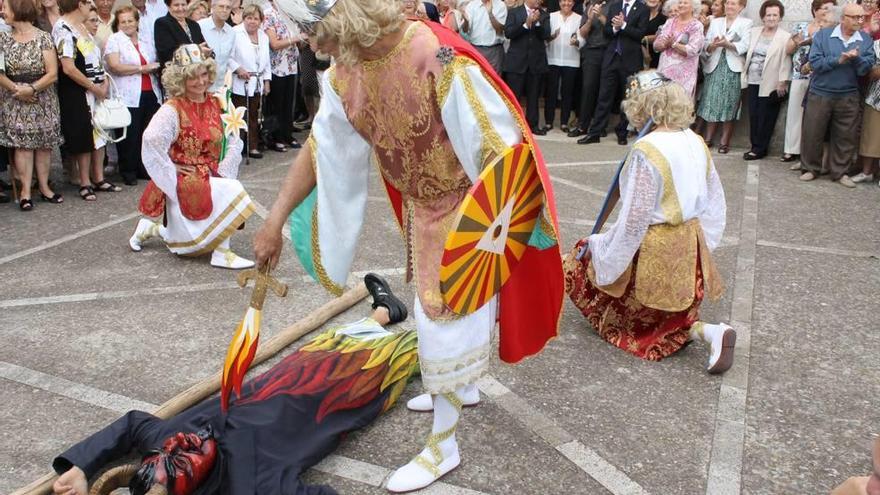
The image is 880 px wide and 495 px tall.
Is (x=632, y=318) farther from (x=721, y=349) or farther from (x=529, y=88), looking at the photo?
(x=529, y=88)

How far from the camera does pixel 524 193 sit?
8.93 feet

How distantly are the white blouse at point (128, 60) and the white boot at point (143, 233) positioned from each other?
7.81 feet

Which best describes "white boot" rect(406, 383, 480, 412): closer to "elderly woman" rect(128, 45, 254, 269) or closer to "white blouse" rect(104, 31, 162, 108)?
"elderly woman" rect(128, 45, 254, 269)

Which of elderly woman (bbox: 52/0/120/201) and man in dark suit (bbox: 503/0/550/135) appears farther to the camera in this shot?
man in dark suit (bbox: 503/0/550/135)

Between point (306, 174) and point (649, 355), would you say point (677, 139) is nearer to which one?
point (649, 355)

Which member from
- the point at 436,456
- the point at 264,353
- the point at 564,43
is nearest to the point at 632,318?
the point at 436,456

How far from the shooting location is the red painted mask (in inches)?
102

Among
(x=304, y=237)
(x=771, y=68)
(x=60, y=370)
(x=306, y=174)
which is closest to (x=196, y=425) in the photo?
(x=304, y=237)

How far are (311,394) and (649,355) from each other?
1.92 m

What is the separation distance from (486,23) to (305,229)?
8382mm

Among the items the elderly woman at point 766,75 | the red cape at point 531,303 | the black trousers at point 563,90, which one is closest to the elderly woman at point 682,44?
the elderly woman at point 766,75

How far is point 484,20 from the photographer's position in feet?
35.9

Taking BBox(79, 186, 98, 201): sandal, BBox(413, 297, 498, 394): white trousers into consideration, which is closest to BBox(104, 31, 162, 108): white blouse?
BBox(79, 186, 98, 201): sandal

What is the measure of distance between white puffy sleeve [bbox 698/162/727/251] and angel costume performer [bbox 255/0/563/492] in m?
1.66
